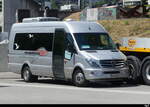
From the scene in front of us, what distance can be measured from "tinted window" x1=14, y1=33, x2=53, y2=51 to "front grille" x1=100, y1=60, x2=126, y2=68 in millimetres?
2800

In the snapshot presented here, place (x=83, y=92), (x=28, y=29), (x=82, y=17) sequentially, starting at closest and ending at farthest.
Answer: (x=83, y=92)
(x=28, y=29)
(x=82, y=17)

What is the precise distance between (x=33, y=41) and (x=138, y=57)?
4472 millimetres

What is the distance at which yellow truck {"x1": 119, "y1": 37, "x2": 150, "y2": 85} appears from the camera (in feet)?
61.6

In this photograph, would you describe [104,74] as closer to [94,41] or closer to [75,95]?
[94,41]

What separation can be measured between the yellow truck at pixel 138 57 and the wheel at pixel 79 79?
8.11 ft

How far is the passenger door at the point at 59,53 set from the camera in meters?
18.9

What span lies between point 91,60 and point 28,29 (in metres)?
4.51

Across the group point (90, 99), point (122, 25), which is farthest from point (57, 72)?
point (122, 25)

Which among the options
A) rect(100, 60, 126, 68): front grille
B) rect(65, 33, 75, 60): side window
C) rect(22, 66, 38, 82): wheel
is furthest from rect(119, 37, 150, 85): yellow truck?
rect(22, 66, 38, 82): wheel

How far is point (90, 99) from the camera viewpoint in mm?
13844

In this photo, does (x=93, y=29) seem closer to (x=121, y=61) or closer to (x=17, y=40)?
(x=121, y=61)

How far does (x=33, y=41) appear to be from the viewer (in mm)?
20672

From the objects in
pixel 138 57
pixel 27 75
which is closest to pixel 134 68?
pixel 138 57

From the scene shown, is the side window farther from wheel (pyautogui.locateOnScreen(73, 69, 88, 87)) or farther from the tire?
the tire
